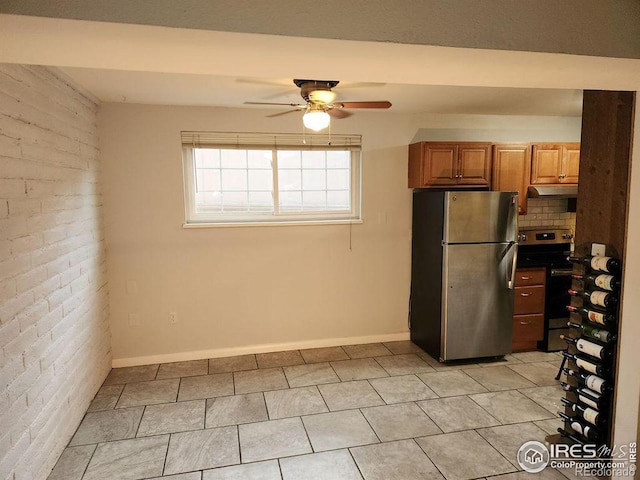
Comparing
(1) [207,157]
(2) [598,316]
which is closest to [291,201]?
(1) [207,157]

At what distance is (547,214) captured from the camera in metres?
4.52

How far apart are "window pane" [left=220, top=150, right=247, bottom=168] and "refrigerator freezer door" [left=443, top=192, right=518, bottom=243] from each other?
188 cm

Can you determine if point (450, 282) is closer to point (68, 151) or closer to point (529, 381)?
point (529, 381)

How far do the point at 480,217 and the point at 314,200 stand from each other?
5.10 ft

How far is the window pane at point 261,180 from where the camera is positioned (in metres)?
4.00

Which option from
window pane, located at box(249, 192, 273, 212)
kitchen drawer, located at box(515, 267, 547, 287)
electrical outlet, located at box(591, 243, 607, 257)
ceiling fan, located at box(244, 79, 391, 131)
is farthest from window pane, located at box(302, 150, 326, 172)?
electrical outlet, located at box(591, 243, 607, 257)

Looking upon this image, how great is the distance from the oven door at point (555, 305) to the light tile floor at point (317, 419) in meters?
0.17

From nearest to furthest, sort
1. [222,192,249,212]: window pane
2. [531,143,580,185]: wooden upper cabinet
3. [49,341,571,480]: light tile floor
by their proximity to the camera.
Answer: [49,341,571,480]: light tile floor
[222,192,249,212]: window pane
[531,143,580,185]: wooden upper cabinet

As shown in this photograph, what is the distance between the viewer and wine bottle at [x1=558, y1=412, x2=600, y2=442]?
227cm

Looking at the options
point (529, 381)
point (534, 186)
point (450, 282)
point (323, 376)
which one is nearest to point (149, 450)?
point (323, 376)

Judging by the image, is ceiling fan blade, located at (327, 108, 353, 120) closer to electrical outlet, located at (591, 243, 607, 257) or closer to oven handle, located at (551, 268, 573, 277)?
electrical outlet, located at (591, 243, 607, 257)

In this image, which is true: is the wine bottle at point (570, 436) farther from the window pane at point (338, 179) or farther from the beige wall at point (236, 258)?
the window pane at point (338, 179)

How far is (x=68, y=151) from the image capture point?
279 centimetres

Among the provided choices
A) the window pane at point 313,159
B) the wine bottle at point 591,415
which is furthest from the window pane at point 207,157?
the wine bottle at point 591,415
